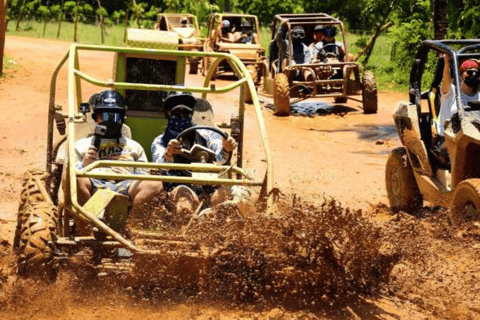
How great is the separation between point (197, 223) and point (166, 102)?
4.96 feet

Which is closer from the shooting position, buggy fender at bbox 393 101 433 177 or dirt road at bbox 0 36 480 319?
dirt road at bbox 0 36 480 319

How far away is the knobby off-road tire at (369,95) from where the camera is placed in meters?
17.3

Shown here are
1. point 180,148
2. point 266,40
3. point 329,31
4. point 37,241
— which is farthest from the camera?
point 266,40

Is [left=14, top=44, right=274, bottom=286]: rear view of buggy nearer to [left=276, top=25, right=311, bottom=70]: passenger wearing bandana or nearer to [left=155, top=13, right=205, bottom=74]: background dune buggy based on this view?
[left=276, top=25, right=311, bottom=70]: passenger wearing bandana

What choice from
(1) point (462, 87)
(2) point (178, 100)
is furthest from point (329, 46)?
(2) point (178, 100)

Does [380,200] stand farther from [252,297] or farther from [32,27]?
[32,27]

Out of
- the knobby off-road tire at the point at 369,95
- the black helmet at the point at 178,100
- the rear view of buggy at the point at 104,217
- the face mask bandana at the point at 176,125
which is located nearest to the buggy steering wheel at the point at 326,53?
the knobby off-road tire at the point at 369,95

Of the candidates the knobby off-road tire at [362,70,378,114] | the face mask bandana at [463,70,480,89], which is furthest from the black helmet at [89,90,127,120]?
the knobby off-road tire at [362,70,378,114]

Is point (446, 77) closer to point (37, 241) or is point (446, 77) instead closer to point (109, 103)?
point (109, 103)

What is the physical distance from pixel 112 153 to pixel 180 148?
0.57 m

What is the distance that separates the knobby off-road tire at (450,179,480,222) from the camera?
26.0ft

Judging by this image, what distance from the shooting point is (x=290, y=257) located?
628 cm

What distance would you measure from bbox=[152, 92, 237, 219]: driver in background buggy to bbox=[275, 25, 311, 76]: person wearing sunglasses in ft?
32.6

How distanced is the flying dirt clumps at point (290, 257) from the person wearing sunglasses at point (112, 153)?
0.74 meters
